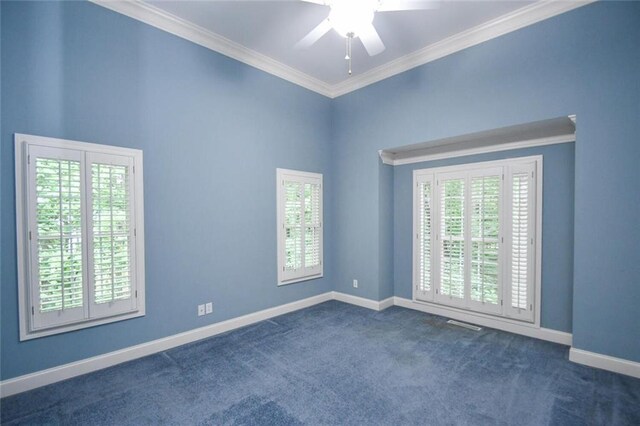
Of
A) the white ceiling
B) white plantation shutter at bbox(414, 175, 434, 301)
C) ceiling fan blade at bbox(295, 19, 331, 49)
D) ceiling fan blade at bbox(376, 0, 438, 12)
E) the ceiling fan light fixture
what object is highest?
the white ceiling

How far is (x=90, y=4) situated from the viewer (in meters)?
2.63

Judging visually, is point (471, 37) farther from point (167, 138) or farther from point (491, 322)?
point (167, 138)

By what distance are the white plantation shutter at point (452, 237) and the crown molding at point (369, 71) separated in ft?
5.08

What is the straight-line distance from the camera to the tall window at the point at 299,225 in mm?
4156

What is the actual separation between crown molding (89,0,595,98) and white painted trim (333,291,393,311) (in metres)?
3.20

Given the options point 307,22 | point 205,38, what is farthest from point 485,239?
point 205,38

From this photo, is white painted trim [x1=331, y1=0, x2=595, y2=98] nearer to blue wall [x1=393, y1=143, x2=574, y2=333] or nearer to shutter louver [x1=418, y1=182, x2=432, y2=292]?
blue wall [x1=393, y1=143, x2=574, y2=333]

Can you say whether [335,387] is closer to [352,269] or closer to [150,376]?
[150,376]

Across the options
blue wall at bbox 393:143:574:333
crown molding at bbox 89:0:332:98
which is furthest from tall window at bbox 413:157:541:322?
Result: crown molding at bbox 89:0:332:98

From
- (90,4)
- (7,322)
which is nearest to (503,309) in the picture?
(7,322)

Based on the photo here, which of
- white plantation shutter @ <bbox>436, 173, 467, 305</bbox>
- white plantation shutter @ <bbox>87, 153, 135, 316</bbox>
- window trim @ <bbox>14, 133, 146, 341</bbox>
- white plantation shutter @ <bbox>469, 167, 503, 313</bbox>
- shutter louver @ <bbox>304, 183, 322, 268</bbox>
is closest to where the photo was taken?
window trim @ <bbox>14, 133, 146, 341</bbox>

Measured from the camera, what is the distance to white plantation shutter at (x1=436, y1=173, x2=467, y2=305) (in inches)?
152

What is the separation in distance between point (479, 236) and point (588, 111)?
1.63 m

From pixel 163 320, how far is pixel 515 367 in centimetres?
341
